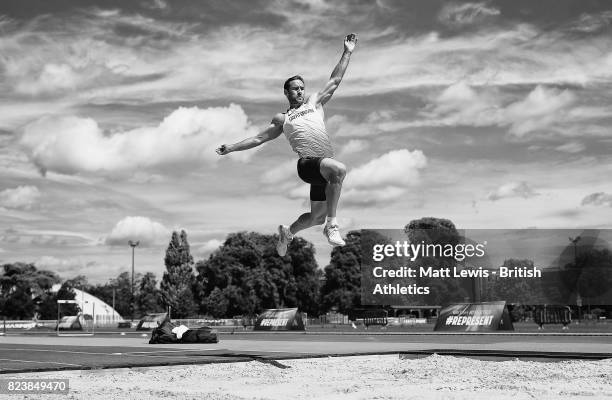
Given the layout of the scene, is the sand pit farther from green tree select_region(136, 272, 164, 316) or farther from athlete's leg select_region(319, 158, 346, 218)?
green tree select_region(136, 272, 164, 316)

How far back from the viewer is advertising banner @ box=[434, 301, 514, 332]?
3844 centimetres

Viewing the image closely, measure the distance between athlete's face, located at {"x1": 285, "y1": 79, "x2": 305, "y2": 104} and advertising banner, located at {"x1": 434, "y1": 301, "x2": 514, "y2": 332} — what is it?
98.9 feet

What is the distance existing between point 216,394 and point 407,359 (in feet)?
18.5

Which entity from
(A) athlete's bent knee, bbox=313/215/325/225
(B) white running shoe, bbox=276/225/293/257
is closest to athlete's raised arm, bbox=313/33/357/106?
(A) athlete's bent knee, bbox=313/215/325/225

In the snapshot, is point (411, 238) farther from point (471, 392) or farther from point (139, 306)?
point (471, 392)

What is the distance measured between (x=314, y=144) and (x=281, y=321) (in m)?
38.2

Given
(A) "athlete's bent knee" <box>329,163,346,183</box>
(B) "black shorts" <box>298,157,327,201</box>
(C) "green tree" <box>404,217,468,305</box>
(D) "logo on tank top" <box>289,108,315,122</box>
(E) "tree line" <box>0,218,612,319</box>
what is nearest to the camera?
(A) "athlete's bent knee" <box>329,163,346,183</box>

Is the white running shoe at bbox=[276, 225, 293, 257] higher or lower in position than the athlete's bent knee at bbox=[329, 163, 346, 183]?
lower

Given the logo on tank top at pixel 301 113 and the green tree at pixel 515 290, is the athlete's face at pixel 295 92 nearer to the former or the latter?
the logo on tank top at pixel 301 113

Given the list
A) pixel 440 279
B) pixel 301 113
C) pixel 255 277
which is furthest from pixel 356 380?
pixel 255 277

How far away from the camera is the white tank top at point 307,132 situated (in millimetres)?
10203

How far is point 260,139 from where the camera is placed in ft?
35.3

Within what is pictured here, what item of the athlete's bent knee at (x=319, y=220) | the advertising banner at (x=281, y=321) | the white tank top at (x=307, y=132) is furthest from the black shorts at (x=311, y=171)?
the advertising banner at (x=281, y=321)

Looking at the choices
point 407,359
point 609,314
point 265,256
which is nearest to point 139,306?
point 265,256
